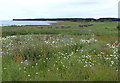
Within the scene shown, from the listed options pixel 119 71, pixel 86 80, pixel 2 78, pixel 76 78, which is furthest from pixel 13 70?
pixel 119 71

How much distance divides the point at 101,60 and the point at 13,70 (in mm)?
3080

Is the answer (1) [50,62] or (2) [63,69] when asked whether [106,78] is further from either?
(1) [50,62]

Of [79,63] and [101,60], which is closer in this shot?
[79,63]

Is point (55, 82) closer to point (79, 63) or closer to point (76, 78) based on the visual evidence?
point (76, 78)

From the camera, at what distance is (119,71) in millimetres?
4098

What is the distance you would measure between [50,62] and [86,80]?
176 centimetres

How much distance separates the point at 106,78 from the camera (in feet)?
12.0

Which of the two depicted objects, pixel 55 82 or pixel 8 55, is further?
pixel 8 55

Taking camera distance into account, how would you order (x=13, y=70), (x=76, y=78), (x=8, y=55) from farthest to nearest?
(x=8, y=55)
(x=13, y=70)
(x=76, y=78)

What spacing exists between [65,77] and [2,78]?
5.68ft

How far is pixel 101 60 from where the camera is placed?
528 centimetres

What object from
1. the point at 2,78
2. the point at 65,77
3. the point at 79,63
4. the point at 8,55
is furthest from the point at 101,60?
the point at 8,55

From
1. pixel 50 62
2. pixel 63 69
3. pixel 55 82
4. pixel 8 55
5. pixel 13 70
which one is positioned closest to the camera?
pixel 55 82

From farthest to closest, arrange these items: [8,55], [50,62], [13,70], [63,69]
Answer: [8,55], [50,62], [63,69], [13,70]
